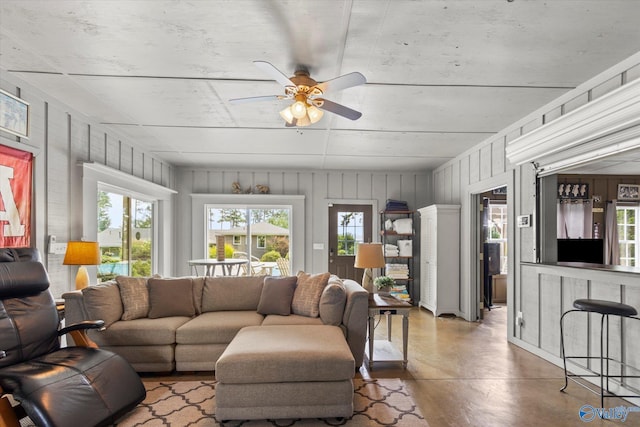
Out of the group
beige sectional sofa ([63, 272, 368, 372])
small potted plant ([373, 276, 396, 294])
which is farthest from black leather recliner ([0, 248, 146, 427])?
small potted plant ([373, 276, 396, 294])

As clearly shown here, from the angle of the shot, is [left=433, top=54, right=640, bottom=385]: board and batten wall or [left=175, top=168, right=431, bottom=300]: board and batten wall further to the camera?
[left=175, top=168, right=431, bottom=300]: board and batten wall

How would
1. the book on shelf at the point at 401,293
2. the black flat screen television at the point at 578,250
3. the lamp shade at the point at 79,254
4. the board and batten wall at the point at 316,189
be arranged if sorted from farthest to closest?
the board and batten wall at the point at 316,189, the book on shelf at the point at 401,293, the black flat screen television at the point at 578,250, the lamp shade at the point at 79,254

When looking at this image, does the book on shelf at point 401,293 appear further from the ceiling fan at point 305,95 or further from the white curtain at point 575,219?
the ceiling fan at point 305,95

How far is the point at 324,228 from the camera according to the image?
22.9 ft

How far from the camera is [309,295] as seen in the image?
3.63 meters

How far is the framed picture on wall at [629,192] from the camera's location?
17.5ft

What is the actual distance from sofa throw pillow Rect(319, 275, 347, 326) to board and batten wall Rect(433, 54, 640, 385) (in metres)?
1.96

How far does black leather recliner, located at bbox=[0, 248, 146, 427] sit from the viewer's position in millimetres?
2000

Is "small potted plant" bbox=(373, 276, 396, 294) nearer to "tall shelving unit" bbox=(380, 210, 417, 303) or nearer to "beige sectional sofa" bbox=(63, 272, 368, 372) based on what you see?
"beige sectional sofa" bbox=(63, 272, 368, 372)

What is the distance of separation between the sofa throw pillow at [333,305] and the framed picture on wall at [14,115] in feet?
9.58

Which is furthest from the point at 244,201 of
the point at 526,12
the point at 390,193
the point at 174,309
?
the point at 526,12

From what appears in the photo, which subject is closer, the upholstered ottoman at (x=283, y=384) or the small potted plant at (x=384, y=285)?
the upholstered ottoman at (x=283, y=384)

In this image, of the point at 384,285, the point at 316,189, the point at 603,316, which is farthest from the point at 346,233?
the point at 603,316

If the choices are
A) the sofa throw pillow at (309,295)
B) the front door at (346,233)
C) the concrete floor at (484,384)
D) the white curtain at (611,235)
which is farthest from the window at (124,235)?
the white curtain at (611,235)
